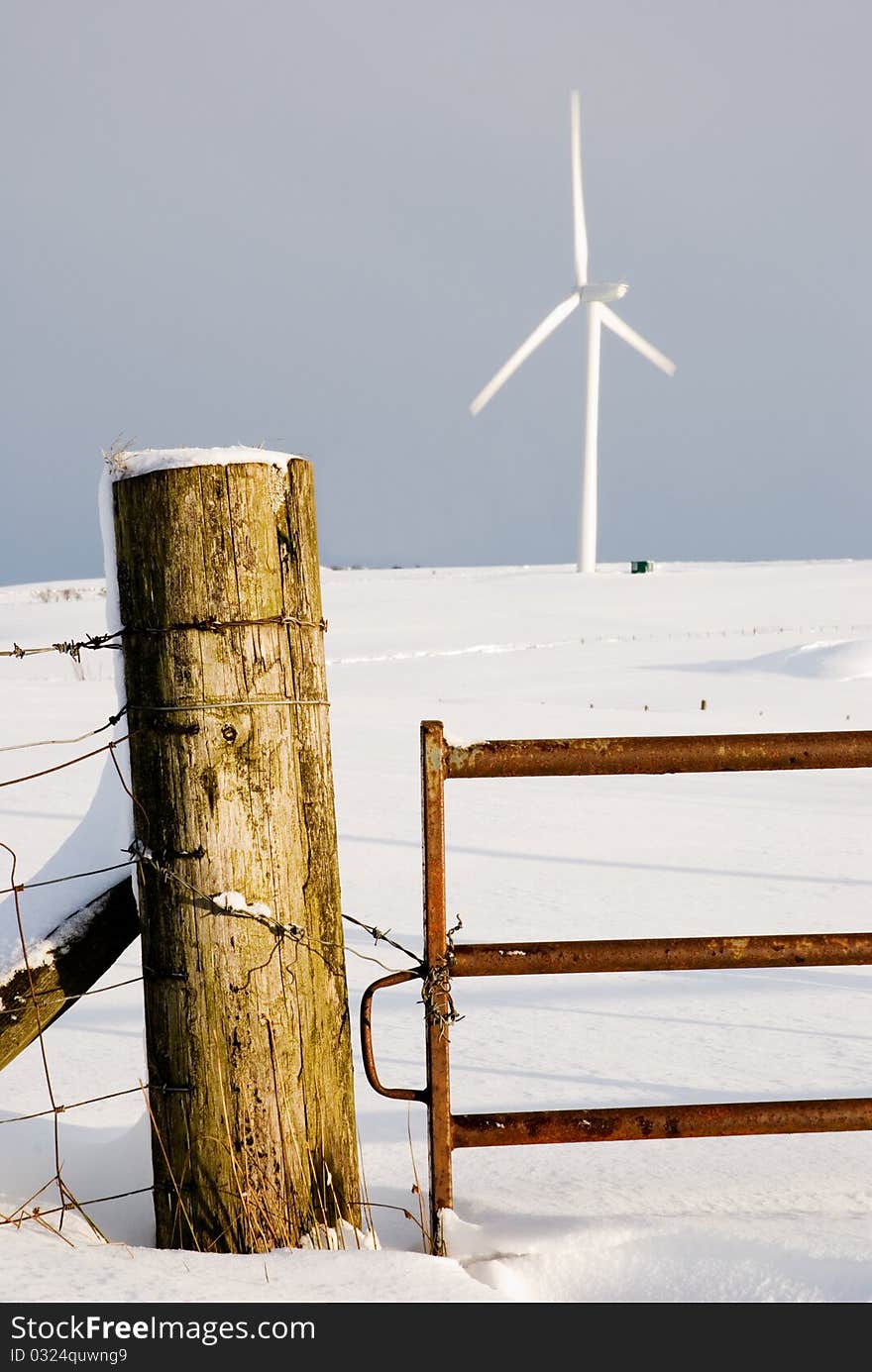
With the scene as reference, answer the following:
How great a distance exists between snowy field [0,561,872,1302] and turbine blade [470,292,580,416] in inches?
1048

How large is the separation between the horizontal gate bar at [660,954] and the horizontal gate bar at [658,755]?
0.37 m

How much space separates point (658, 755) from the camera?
2459 mm

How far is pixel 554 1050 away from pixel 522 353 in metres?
35.4

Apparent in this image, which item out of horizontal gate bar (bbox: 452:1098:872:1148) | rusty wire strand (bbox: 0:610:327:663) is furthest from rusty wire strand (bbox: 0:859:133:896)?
horizontal gate bar (bbox: 452:1098:872:1148)

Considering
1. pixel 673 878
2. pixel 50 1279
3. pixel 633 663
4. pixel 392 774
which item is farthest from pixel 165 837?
pixel 633 663

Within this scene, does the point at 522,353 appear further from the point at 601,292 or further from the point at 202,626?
the point at 202,626

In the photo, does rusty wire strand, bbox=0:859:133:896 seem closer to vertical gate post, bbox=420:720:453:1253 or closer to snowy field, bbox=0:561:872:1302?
snowy field, bbox=0:561:872:1302

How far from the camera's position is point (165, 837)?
7.80 ft

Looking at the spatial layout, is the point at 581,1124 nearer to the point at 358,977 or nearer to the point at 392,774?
the point at 358,977

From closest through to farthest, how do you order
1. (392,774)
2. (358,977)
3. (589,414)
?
1. (358,977)
2. (392,774)
3. (589,414)

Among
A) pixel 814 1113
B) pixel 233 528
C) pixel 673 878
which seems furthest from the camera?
pixel 673 878

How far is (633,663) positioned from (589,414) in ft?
82.4

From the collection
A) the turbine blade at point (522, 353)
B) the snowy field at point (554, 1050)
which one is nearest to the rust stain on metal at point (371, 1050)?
the snowy field at point (554, 1050)

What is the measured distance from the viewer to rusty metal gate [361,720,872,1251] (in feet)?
→ 7.95
